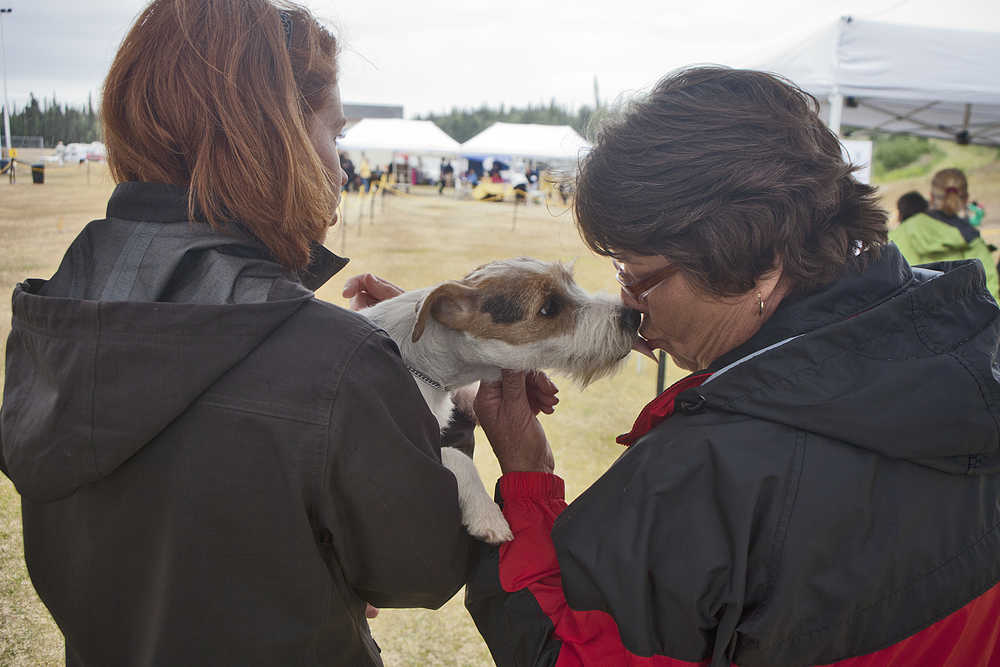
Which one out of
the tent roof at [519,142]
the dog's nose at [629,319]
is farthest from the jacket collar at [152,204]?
the tent roof at [519,142]

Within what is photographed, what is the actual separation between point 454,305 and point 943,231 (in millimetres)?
9041

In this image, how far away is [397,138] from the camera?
82.3ft

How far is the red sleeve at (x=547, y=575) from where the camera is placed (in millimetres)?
1701

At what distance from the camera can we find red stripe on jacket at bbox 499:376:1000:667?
160cm

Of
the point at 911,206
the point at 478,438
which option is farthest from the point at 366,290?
the point at 911,206

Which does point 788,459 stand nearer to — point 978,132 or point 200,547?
point 200,547

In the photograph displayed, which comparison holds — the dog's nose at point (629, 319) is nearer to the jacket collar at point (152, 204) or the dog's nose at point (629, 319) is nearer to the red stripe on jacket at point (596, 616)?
the red stripe on jacket at point (596, 616)

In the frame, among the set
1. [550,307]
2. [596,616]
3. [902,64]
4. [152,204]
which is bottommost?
[596,616]

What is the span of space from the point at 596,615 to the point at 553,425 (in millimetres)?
5352

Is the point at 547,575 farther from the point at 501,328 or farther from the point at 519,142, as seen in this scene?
the point at 519,142

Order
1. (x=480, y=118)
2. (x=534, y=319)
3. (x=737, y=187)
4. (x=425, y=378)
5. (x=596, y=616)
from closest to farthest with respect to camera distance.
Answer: (x=596, y=616)
(x=737, y=187)
(x=425, y=378)
(x=534, y=319)
(x=480, y=118)

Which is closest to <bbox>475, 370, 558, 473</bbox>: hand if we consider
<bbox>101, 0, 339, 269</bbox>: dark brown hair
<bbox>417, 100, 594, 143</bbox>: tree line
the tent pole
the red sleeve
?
the red sleeve

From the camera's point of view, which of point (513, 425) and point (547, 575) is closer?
point (547, 575)

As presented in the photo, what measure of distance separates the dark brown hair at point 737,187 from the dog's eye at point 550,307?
1012mm
